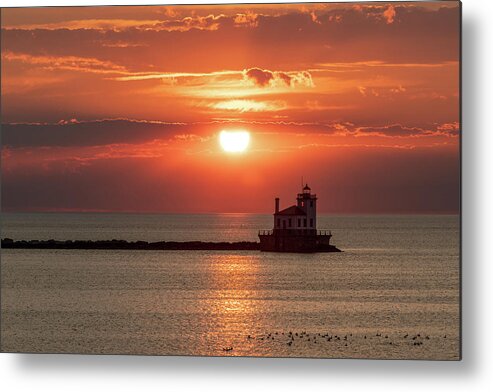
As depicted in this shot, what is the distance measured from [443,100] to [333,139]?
73cm

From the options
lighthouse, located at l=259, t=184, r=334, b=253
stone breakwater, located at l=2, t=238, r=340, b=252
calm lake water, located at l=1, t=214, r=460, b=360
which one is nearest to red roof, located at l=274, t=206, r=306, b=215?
lighthouse, located at l=259, t=184, r=334, b=253

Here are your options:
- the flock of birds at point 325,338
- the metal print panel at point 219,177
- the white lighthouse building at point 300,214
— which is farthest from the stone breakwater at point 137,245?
the flock of birds at point 325,338

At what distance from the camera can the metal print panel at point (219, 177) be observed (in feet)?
21.6

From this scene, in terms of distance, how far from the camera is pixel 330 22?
21.6ft

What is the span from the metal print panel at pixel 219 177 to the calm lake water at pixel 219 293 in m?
0.01

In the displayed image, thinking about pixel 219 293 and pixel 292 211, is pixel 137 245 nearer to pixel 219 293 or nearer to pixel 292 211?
pixel 219 293

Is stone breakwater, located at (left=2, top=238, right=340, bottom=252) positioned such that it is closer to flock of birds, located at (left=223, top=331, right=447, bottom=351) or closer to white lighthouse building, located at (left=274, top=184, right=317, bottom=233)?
white lighthouse building, located at (left=274, top=184, right=317, bottom=233)

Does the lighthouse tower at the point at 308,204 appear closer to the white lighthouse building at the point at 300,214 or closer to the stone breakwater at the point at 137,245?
the white lighthouse building at the point at 300,214

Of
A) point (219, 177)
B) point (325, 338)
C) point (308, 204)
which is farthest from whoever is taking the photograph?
point (219, 177)

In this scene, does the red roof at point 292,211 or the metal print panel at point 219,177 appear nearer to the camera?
the metal print panel at point 219,177

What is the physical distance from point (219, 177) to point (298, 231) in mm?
619

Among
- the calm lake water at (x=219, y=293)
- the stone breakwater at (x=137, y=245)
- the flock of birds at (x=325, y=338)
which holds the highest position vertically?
the stone breakwater at (x=137, y=245)

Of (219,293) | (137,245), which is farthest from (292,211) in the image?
(137,245)

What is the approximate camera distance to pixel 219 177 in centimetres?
686
